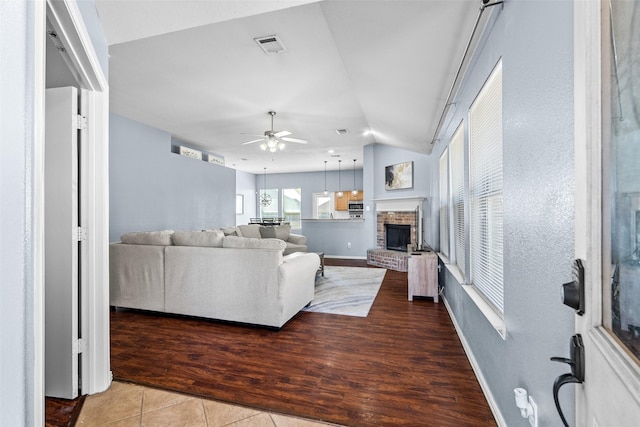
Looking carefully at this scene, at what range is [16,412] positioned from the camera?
2.12 ft

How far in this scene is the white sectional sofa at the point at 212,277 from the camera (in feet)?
9.95

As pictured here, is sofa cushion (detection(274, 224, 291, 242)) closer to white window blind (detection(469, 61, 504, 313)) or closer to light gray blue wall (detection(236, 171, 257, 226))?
light gray blue wall (detection(236, 171, 257, 226))

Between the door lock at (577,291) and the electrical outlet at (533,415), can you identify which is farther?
the electrical outlet at (533,415)

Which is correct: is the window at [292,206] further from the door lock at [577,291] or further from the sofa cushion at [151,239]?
the door lock at [577,291]

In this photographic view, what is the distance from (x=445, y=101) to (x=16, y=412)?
3.61m

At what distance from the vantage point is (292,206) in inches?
436

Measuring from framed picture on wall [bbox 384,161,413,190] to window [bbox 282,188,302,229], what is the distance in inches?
184

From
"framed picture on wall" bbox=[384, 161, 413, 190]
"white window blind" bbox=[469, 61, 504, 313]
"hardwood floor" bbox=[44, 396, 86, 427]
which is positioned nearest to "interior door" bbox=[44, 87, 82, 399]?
"hardwood floor" bbox=[44, 396, 86, 427]

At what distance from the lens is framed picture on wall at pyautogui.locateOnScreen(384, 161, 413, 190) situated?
6375 millimetres

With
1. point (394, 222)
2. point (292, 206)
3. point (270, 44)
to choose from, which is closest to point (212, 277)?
point (270, 44)

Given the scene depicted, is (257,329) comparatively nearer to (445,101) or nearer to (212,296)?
(212,296)

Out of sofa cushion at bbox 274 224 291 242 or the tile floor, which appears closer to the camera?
the tile floor

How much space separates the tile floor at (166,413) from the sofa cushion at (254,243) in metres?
1.47

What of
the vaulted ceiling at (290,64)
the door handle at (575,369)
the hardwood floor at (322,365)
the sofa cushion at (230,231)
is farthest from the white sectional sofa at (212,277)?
the door handle at (575,369)
